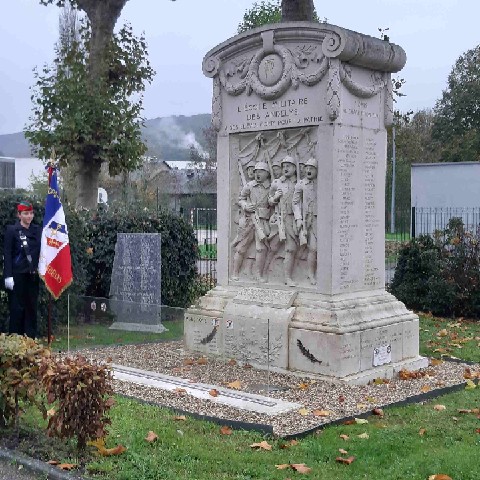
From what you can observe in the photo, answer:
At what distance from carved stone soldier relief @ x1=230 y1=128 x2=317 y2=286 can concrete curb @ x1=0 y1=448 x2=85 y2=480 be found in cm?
432

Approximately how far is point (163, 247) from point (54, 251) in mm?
4500

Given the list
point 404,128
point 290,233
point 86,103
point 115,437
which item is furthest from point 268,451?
point 404,128

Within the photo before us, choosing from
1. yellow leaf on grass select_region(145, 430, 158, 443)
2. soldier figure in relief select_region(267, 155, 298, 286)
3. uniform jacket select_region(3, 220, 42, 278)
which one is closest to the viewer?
yellow leaf on grass select_region(145, 430, 158, 443)

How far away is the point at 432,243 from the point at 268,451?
9.58 meters

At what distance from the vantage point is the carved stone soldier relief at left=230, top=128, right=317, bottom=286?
900cm

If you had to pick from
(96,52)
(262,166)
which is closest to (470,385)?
(262,166)

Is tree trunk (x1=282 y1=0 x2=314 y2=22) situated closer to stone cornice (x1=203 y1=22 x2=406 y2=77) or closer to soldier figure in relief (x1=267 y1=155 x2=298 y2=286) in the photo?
stone cornice (x1=203 y1=22 x2=406 y2=77)

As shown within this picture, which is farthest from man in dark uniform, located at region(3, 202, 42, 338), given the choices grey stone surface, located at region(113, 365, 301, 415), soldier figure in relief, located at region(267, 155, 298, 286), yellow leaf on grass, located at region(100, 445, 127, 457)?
yellow leaf on grass, located at region(100, 445, 127, 457)

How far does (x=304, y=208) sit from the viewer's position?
898cm

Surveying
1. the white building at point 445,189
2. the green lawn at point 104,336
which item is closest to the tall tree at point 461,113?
the white building at point 445,189

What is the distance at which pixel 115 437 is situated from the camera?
5945 millimetres

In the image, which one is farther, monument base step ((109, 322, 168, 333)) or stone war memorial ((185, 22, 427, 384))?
monument base step ((109, 322, 168, 333))

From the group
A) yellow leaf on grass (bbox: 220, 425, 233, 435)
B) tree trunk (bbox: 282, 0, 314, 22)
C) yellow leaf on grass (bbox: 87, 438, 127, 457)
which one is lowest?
yellow leaf on grass (bbox: 220, 425, 233, 435)

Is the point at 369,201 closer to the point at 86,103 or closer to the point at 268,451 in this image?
the point at 268,451
